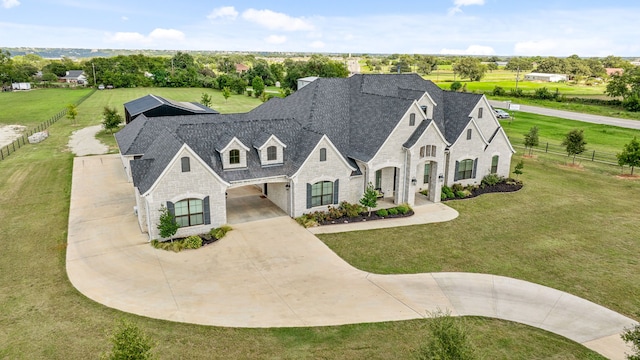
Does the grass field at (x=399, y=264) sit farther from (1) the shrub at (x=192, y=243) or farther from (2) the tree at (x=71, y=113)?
(2) the tree at (x=71, y=113)

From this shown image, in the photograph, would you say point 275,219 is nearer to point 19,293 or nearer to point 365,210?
point 365,210

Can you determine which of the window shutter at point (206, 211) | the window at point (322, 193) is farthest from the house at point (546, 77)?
the window shutter at point (206, 211)

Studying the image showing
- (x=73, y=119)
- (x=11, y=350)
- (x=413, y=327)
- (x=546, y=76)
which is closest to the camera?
(x=11, y=350)

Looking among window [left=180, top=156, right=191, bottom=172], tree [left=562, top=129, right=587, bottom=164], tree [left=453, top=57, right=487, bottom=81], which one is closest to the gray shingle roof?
window [left=180, top=156, right=191, bottom=172]

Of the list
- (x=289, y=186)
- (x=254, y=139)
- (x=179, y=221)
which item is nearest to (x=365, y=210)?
(x=289, y=186)

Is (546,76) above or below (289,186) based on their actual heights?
above

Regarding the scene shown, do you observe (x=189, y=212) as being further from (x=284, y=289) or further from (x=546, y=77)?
(x=546, y=77)

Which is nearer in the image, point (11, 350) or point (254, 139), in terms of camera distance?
point (11, 350)
